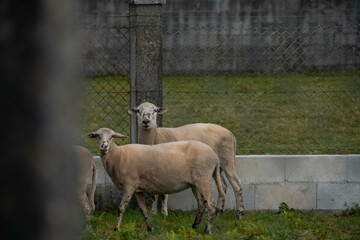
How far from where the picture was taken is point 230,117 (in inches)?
412

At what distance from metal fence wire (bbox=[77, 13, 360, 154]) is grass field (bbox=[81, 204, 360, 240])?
51.9 inches

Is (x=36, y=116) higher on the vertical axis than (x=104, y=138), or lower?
higher

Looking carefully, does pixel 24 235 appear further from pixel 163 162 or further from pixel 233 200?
pixel 233 200

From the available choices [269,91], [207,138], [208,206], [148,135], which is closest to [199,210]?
[208,206]

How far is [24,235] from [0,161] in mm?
56

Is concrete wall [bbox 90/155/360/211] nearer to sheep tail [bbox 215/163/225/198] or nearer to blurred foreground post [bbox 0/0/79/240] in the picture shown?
sheep tail [bbox 215/163/225/198]

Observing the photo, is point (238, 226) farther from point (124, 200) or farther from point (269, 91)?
point (269, 91)

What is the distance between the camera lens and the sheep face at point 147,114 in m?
6.96

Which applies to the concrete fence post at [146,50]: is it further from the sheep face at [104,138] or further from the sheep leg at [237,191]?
the sheep leg at [237,191]

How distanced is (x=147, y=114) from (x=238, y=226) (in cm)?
173

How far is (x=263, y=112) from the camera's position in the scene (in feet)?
34.6

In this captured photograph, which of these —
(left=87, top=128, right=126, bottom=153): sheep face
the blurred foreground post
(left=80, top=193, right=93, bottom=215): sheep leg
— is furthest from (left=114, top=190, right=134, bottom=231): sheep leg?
the blurred foreground post

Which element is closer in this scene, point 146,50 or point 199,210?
point 199,210

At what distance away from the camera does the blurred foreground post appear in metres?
0.41
